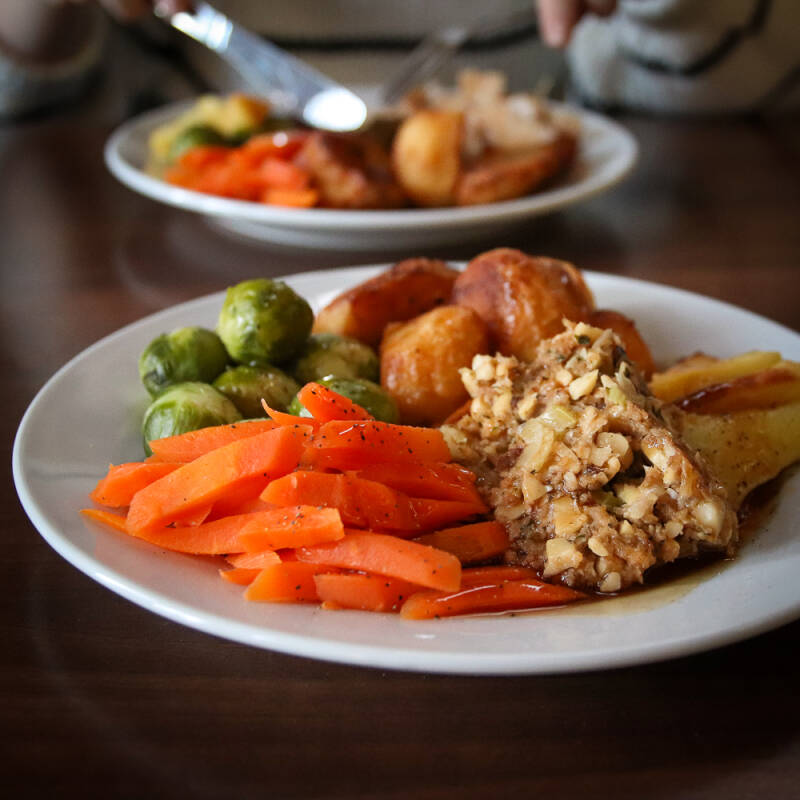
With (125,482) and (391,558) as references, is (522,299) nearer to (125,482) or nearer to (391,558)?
(391,558)

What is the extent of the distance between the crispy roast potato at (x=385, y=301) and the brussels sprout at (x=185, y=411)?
49cm

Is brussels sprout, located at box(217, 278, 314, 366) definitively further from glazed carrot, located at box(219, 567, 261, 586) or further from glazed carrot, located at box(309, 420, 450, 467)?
glazed carrot, located at box(219, 567, 261, 586)

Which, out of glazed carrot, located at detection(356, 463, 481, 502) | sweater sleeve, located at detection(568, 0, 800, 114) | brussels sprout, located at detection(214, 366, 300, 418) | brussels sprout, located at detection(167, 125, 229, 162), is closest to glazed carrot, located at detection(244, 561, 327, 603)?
glazed carrot, located at detection(356, 463, 481, 502)

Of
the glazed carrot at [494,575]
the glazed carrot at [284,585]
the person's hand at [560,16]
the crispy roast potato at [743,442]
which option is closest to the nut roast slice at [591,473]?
the glazed carrot at [494,575]

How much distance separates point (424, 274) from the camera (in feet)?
8.12

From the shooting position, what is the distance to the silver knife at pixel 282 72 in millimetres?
4008

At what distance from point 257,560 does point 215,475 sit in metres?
0.19

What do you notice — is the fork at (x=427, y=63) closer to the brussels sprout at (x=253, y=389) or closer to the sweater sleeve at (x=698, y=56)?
the sweater sleeve at (x=698, y=56)

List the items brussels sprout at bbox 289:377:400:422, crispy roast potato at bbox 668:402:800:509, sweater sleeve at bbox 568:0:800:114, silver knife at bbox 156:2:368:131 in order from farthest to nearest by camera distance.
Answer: sweater sleeve at bbox 568:0:800:114 < silver knife at bbox 156:2:368:131 < brussels sprout at bbox 289:377:400:422 < crispy roast potato at bbox 668:402:800:509

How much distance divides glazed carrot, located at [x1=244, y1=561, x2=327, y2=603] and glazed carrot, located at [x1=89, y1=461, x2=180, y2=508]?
35 cm

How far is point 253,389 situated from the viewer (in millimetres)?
2121

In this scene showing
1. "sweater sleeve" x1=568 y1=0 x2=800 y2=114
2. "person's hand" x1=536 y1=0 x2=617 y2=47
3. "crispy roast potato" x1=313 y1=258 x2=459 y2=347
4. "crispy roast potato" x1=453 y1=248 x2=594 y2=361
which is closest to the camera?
"crispy roast potato" x1=453 y1=248 x2=594 y2=361

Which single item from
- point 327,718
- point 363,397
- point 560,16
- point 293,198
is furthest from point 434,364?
point 560,16

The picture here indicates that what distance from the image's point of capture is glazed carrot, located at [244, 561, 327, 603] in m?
1.46
